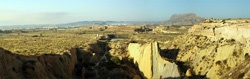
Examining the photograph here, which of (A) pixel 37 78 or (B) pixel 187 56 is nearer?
(A) pixel 37 78

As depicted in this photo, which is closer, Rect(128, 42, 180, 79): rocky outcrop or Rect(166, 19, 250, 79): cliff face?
Rect(166, 19, 250, 79): cliff face

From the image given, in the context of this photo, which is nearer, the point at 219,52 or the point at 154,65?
the point at 219,52

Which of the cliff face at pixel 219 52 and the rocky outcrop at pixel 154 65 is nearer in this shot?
the cliff face at pixel 219 52

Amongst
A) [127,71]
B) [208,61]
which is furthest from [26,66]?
[208,61]

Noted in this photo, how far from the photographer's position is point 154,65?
3766 centimetres

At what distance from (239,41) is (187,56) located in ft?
36.2

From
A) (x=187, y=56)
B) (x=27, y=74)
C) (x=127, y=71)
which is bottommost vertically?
(x=127, y=71)

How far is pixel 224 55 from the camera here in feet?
105

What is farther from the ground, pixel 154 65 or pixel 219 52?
pixel 219 52

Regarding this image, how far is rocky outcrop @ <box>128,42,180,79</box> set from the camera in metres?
32.7

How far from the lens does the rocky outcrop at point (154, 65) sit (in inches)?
1287

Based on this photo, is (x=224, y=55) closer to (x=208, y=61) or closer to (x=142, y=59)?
(x=208, y=61)

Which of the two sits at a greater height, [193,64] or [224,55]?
[224,55]

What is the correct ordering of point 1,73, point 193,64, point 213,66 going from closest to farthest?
point 1,73 → point 213,66 → point 193,64
